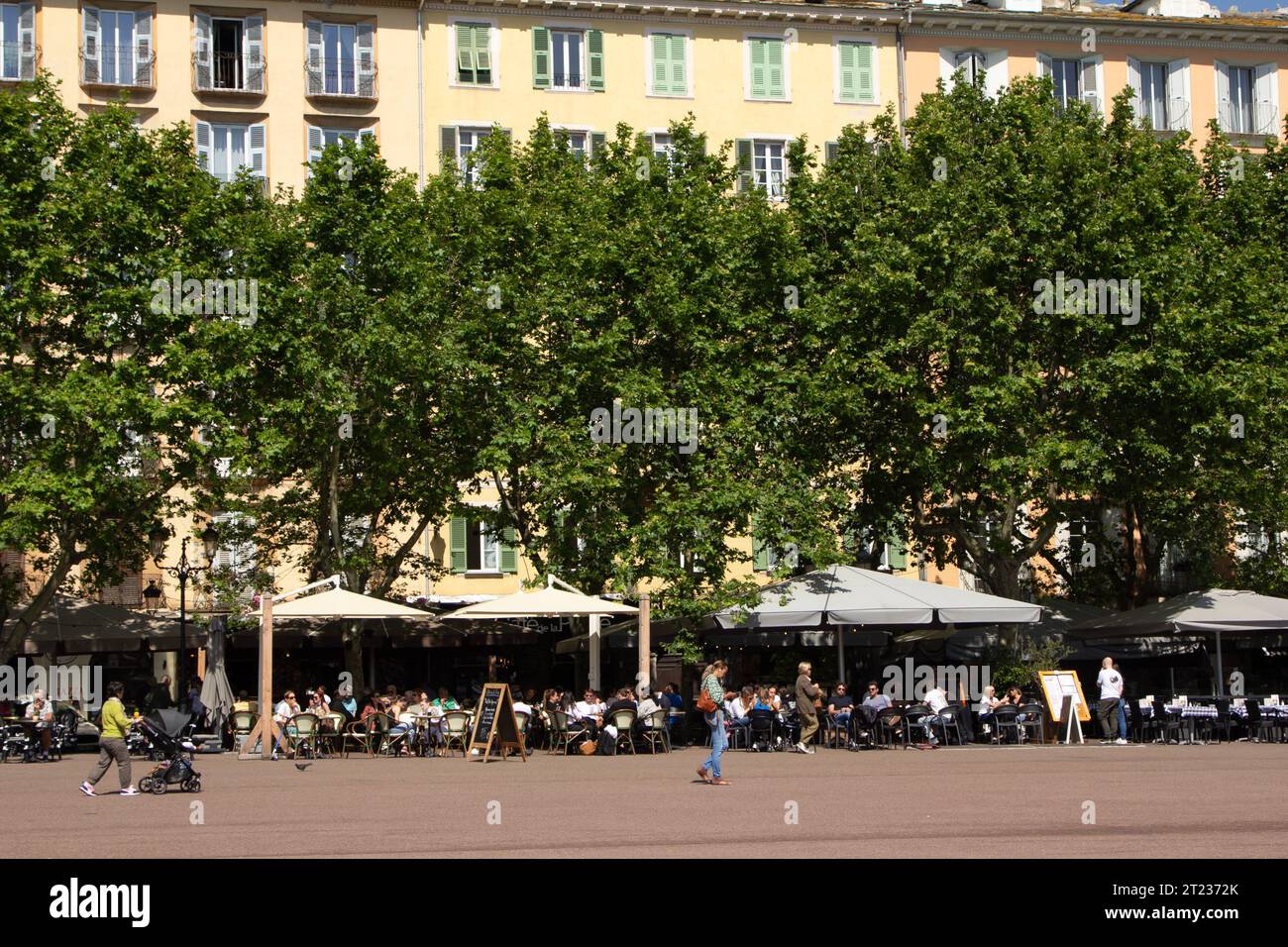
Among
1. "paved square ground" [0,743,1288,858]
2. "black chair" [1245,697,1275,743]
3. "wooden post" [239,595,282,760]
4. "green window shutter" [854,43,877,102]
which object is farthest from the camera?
"green window shutter" [854,43,877,102]

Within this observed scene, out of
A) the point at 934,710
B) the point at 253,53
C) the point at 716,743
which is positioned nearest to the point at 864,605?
the point at 934,710

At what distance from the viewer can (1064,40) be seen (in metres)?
52.8

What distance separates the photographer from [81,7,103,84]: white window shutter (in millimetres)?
46469

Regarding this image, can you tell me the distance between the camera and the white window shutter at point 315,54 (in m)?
48.0

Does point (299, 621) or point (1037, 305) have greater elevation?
point (1037, 305)

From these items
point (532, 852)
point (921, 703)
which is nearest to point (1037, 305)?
point (921, 703)

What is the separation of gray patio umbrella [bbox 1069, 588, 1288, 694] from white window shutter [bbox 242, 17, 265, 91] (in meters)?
27.9

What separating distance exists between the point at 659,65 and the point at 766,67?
10.9ft

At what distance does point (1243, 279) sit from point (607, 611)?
57.6 feet

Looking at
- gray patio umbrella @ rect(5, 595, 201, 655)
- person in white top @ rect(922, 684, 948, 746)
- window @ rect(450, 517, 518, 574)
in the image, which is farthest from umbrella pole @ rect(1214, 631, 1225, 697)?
gray patio umbrella @ rect(5, 595, 201, 655)

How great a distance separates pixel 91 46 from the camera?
46.7 metres

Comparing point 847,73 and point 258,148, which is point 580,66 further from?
point 258,148

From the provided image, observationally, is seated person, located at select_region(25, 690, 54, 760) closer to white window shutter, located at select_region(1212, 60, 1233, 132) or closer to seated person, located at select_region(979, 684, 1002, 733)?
seated person, located at select_region(979, 684, 1002, 733)
